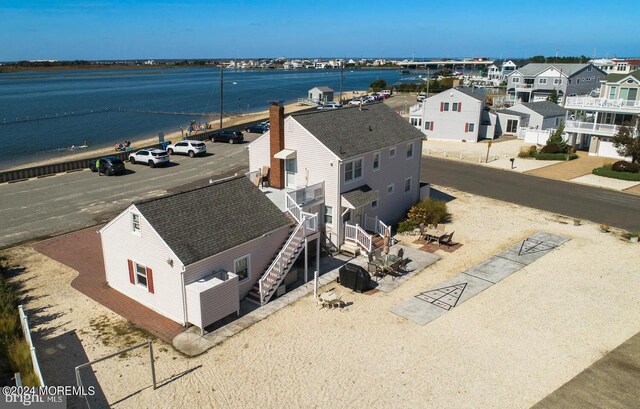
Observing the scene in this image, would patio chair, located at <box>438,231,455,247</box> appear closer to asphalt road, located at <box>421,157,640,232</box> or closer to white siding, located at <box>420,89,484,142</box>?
asphalt road, located at <box>421,157,640,232</box>

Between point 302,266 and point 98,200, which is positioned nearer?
point 302,266

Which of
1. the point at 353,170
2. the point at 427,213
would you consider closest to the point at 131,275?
the point at 353,170

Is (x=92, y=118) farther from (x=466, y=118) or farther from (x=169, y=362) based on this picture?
(x=169, y=362)

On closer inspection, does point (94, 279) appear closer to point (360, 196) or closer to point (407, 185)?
point (360, 196)

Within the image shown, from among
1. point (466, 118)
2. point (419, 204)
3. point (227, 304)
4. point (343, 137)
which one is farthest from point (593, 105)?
point (227, 304)

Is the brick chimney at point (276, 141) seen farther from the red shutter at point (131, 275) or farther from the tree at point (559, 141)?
the tree at point (559, 141)
